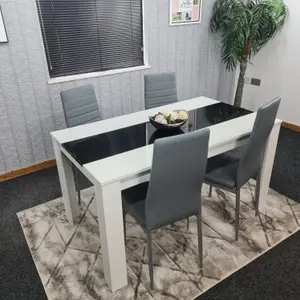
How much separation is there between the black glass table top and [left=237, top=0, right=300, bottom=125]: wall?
1913 mm

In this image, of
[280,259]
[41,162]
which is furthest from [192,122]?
[41,162]

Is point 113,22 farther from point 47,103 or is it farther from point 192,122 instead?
point 192,122

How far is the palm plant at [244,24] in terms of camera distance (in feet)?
10.9

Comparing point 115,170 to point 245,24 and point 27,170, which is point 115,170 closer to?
point 27,170

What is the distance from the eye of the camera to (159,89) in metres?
2.72

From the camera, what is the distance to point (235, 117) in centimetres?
214

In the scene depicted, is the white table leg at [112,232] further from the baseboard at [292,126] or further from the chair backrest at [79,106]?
the baseboard at [292,126]

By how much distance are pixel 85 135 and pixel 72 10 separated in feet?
5.29

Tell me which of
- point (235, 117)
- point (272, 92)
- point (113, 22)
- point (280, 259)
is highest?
point (113, 22)

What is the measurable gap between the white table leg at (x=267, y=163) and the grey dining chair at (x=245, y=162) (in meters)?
0.09

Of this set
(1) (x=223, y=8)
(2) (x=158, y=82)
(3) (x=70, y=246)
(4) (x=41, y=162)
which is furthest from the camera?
(1) (x=223, y=8)

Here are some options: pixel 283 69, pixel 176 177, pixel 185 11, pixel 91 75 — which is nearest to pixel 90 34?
pixel 91 75

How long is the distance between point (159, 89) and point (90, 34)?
1.01 metres

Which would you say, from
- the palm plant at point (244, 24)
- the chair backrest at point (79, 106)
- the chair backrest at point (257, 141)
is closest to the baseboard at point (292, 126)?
the palm plant at point (244, 24)
